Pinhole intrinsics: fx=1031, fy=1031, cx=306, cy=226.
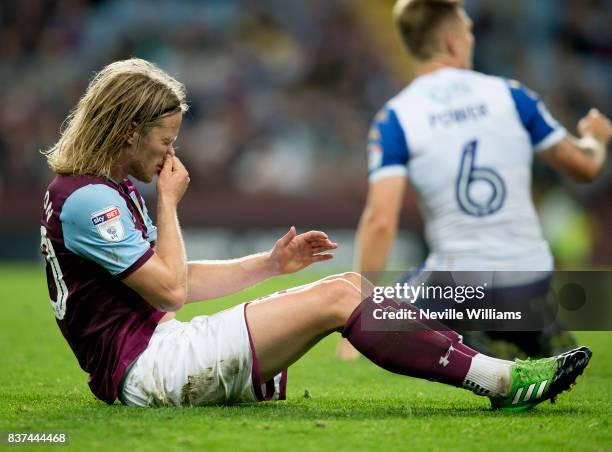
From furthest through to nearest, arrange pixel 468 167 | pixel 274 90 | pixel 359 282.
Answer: pixel 274 90 < pixel 468 167 < pixel 359 282

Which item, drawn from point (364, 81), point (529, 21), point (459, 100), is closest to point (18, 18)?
point (364, 81)

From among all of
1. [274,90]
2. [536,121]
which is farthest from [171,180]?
[274,90]

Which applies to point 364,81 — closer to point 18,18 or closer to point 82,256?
point 18,18

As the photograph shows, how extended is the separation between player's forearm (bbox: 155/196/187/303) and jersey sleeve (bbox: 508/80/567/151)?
198 centimetres

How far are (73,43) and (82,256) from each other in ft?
42.1

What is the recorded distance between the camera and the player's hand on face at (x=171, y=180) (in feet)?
13.1

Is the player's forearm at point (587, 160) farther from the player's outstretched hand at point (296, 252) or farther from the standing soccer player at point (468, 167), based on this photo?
the player's outstretched hand at point (296, 252)

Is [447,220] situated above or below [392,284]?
above

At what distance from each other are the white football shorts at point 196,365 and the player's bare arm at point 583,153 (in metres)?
1.98

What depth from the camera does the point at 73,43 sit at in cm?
1605

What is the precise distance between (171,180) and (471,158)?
5.42ft

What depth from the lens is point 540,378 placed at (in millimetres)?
3879

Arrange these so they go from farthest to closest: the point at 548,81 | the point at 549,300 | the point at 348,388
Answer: the point at 548,81, the point at 549,300, the point at 348,388

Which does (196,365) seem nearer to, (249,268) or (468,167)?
(249,268)
